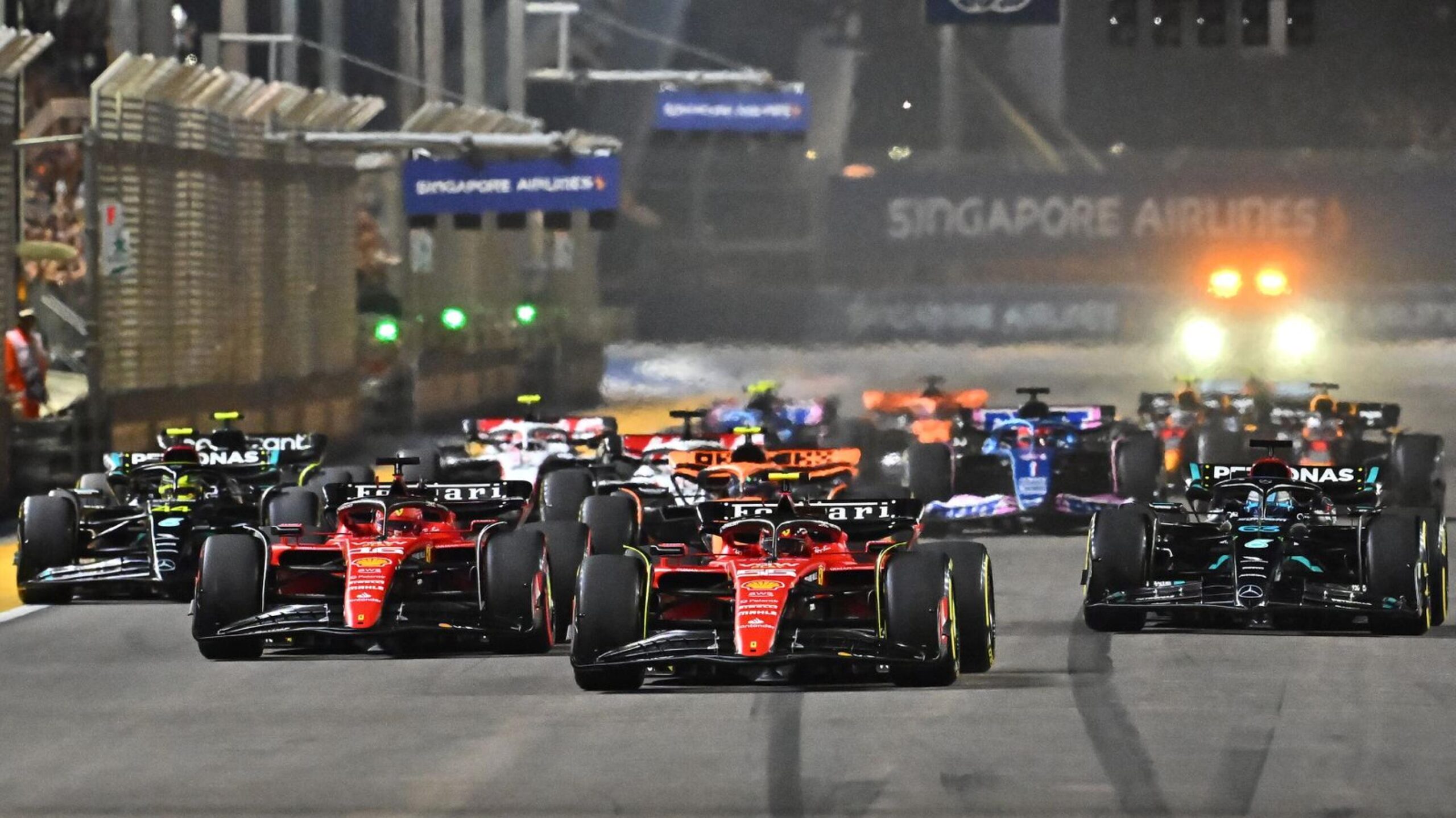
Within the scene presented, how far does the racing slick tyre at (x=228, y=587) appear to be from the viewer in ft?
48.7

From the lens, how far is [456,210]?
42.1 metres

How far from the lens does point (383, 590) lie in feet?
48.7

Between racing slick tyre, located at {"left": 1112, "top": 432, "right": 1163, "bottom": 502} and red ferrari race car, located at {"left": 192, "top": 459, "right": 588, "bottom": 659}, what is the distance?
8.21 metres

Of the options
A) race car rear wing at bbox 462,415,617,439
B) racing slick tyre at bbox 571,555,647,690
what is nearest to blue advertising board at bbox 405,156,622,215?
race car rear wing at bbox 462,415,617,439

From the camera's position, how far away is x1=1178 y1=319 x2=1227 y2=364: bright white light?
147ft

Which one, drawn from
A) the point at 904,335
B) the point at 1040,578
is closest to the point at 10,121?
the point at 1040,578

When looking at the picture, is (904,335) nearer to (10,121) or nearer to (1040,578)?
(10,121)

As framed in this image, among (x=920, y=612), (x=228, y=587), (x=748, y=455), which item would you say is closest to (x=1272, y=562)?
(x=920, y=612)

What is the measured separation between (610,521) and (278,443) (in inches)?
159

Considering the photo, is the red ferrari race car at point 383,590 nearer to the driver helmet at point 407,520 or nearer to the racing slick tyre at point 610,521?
the driver helmet at point 407,520

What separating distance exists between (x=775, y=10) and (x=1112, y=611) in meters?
59.2

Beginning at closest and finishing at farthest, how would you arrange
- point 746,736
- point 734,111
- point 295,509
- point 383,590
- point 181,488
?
point 746,736 → point 383,590 → point 295,509 → point 181,488 → point 734,111

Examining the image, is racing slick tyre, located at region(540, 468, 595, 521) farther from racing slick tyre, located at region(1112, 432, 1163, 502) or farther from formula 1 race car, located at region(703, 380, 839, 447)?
racing slick tyre, located at region(1112, 432, 1163, 502)

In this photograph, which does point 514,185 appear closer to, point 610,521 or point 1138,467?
point 1138,467
